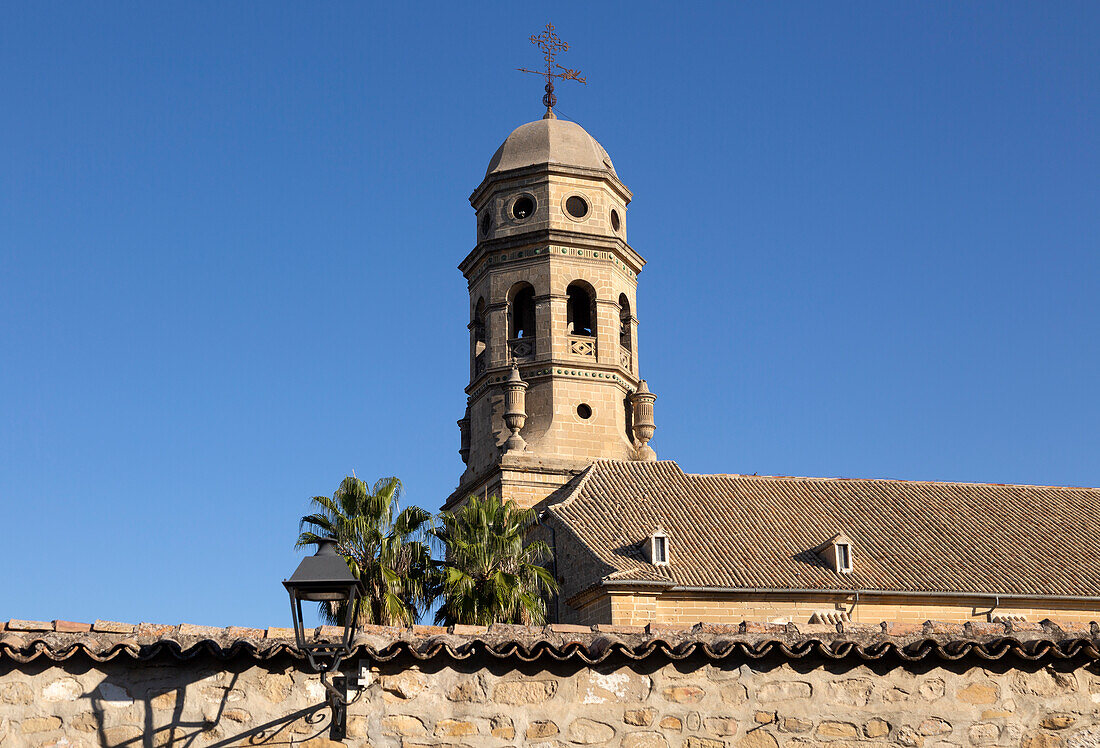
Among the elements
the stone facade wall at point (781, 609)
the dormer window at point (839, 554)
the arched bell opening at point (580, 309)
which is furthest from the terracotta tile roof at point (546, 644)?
Result: the arched bell opening at point (580, 309)

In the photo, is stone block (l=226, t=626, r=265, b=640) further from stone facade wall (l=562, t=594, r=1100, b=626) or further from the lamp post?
stone facade wall (l=562, t=594, r=1100, b=626)

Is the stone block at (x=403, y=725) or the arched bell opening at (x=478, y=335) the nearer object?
the stone block at (x=403, y=725)

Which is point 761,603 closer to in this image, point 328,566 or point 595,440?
point 595,440

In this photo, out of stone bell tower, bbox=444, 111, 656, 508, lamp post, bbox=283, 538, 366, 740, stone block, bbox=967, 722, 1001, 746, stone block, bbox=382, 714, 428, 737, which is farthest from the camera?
stone bell tower, bbox=444, 111, 656, 508

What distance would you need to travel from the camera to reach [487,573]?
2431 cm

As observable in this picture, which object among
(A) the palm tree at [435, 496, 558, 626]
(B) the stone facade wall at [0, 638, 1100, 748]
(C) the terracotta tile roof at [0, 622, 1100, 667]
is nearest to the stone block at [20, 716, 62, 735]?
(B) the stone facade wall at [0, 638, 1100, 748]

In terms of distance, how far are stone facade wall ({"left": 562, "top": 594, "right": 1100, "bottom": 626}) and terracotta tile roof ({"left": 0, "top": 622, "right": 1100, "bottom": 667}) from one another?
17.6m

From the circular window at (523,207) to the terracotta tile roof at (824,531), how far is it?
24.7 feet

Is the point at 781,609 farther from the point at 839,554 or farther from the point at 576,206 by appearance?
the point at 576,206

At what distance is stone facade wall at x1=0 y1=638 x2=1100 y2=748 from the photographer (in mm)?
8086

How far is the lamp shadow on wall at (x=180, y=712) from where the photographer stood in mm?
8070

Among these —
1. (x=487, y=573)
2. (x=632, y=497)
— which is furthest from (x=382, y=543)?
(x=632, y=497)

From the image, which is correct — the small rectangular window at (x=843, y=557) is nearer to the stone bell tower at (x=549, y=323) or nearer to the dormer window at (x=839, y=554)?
the dormer window at (x=839, y=554)

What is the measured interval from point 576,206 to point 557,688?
27823 mm
